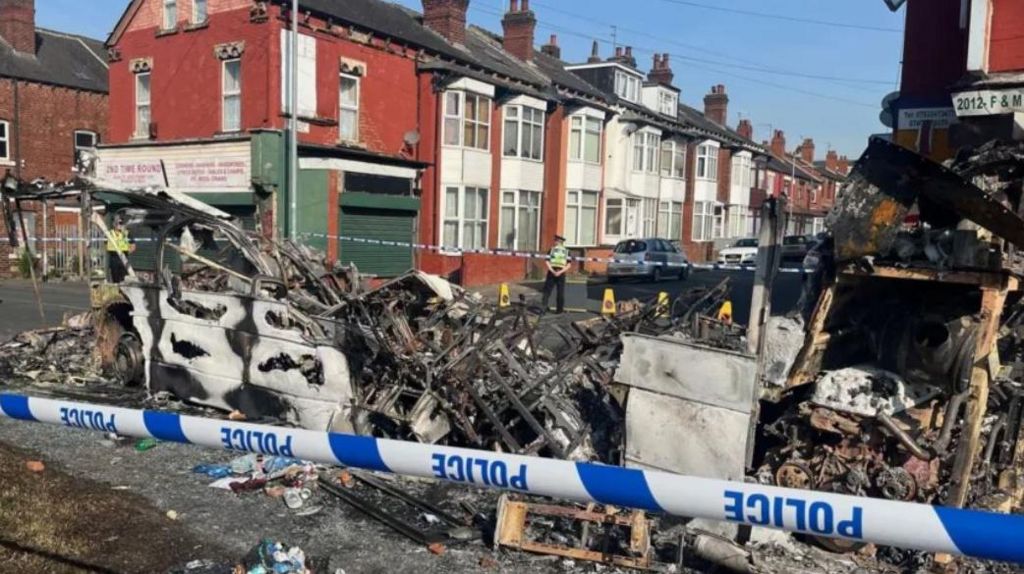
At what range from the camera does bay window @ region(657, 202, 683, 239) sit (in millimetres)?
36562

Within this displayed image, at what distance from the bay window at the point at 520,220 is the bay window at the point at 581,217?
2.12 m

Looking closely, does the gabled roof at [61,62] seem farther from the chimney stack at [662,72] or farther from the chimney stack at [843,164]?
the chimney stack at [843,164]

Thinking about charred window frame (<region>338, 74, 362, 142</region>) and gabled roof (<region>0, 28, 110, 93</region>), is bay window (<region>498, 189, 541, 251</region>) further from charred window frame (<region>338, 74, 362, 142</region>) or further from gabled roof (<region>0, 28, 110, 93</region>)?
gabled roof (<region>0, 28, 110, 93</region>)

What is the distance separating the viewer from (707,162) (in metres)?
40.2

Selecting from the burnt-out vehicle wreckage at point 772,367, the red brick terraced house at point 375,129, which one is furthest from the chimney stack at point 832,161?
the burnt-out vehicle wreckage at point 772,367

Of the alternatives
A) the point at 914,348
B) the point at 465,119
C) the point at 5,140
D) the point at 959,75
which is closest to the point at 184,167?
the point at 465,119

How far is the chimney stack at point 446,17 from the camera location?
25078 mm

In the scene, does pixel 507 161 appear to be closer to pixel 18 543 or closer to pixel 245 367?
pixel 245 367

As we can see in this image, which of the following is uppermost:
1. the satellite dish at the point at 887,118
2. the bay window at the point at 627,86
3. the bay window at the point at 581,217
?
the bay window at the point at 627,86

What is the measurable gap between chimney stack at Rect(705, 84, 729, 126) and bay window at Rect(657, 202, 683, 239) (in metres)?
10.3

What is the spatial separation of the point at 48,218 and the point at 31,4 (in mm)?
8102

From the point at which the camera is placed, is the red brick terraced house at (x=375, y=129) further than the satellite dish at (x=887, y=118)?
Yes

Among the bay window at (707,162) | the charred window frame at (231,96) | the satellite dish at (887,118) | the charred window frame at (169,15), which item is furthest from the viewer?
the bay window at (707,162)

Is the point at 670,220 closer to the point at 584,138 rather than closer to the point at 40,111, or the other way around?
the point at 584,138
